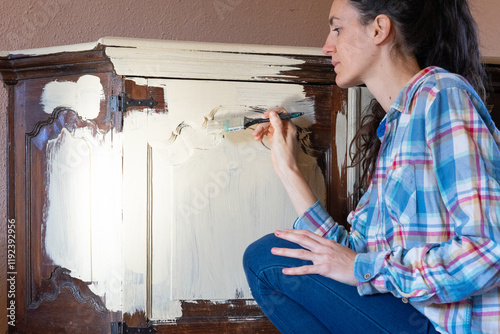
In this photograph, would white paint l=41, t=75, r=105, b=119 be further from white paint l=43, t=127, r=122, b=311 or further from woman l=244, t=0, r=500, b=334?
woman l=244, t=0, r=500, b=334

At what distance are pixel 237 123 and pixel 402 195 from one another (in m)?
0.44

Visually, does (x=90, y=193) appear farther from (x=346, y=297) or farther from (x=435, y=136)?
(x=435, y=136)

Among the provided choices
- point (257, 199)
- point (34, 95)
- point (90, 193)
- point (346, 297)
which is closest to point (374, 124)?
point (257, 199)

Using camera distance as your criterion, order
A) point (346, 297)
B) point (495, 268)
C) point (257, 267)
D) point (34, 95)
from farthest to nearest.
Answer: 1. point (34, 95)
2. point (257, 267)
3. point (346, 297)
4. point (495, 268)

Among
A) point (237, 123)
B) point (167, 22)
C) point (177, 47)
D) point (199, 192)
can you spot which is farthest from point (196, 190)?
point (167, 22)

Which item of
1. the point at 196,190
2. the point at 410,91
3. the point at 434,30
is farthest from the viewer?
the point at 196,190

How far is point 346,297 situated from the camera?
A: 78 cm

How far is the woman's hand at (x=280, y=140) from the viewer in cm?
Answer: 106

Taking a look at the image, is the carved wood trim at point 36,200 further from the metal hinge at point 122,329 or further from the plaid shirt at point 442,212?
the plaid shirt at point 442,212

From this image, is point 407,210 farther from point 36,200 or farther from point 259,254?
point 36,200

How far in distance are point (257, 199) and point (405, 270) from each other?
492mm

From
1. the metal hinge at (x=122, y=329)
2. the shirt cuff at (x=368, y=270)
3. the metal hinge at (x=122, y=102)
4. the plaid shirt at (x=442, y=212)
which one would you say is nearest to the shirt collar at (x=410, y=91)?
the plaid shirt at (x=442, y=212)

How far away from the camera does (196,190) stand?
3.62ft

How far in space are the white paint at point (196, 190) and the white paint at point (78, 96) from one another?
0.09m
